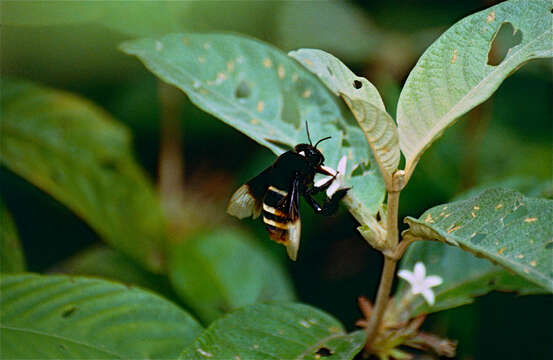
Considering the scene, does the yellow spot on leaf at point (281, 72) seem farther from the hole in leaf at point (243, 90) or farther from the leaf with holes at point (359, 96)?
the leaf with holes at point (359, 96)

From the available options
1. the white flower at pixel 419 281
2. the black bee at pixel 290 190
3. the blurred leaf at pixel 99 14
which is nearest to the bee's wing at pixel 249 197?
the black bee at pixel 290 190

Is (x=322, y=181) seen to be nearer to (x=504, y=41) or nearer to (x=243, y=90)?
(x=243, y=90)

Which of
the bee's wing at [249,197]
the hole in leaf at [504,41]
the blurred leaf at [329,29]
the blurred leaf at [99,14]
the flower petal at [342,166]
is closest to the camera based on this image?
the flower petal at [342,166]

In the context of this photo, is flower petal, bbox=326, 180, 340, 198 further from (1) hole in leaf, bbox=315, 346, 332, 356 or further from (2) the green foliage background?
(2) the green foliage background

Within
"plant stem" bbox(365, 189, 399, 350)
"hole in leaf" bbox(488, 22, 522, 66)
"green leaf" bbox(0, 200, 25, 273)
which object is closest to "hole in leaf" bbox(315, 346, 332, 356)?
"plant stem" bbox(365, 189, 399, 350)

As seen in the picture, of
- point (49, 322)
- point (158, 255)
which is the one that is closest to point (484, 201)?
point (49, 322)

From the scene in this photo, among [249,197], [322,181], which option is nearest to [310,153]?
[322,181]

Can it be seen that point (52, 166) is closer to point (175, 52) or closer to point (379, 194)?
point (175, 52)
